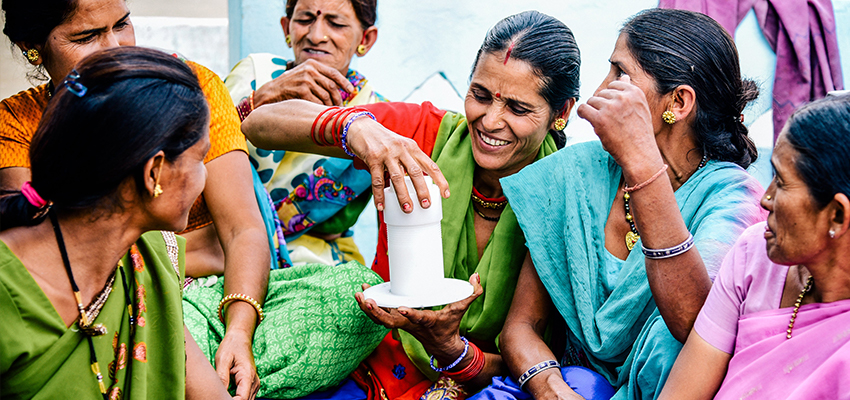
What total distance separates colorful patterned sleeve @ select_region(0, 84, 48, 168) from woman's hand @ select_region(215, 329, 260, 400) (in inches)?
38.0

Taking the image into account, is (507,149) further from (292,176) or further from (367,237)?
(367,237)

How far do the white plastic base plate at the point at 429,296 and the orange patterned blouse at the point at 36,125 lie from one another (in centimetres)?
92

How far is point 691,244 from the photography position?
2010 mm

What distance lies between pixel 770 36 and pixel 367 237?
3239 millimetres

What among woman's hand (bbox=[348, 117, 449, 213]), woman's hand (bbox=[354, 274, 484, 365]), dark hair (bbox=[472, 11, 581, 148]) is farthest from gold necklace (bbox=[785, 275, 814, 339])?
dark hair (bbox=[472, 11, 581, 148])

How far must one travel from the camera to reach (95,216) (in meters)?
1.64

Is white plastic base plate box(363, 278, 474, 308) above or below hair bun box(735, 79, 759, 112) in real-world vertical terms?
below

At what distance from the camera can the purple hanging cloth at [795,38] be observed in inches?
189

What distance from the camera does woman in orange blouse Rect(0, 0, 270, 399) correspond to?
2.37 m

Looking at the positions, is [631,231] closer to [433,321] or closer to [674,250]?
[674,250]

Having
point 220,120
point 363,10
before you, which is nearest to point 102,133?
point 220,120

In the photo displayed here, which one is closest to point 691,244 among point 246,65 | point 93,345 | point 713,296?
point 713,296

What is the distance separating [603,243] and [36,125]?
6.85 feet

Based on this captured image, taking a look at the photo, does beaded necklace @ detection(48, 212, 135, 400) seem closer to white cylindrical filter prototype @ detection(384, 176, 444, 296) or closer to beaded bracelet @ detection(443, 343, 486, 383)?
white cylindrical filter prototype @ detection(384, 176, 444, 296)
